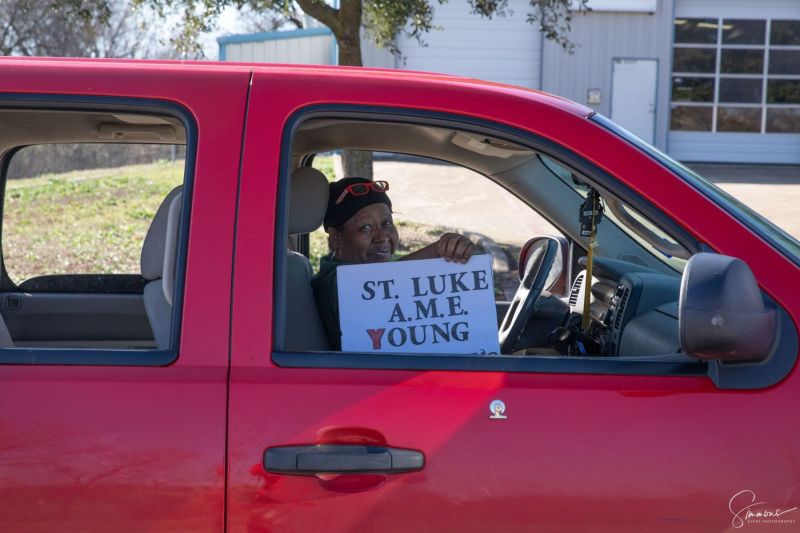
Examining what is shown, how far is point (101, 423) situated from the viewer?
2016 millimetres

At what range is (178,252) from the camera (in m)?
2.15

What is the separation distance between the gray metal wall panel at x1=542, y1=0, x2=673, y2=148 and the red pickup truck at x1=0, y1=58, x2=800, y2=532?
65.2 ft

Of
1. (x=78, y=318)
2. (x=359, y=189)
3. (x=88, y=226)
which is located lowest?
(x=88, y=226)

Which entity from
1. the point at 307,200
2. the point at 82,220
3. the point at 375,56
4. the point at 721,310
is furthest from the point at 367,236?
the point at 375,56

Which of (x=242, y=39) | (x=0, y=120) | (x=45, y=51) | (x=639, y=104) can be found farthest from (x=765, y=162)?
(x=45, y=51)

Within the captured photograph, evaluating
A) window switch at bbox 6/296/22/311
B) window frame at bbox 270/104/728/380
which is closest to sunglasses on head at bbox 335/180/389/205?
window frame at bbox 270/104/728/380

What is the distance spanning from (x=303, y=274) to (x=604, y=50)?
20.1 meters

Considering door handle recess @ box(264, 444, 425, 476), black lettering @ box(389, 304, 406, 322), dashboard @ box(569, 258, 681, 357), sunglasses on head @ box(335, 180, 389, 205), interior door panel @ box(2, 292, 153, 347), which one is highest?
sunglasses on head @ box(335, 180, 389, 205)

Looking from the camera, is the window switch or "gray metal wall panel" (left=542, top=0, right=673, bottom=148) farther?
"gray metal wall panel" (left=542, top=0, right=673, bottom=148)

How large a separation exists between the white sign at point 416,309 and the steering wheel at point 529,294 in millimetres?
536

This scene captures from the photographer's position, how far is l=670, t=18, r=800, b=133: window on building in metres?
22.0

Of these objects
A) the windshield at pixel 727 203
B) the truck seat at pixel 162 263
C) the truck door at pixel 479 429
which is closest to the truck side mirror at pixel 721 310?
the truck door at pixel 479 429

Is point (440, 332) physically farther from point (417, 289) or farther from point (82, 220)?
point (82, 220)

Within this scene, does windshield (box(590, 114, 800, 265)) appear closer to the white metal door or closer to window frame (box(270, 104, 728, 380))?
window frame (box(270, 104, 728, 380))
